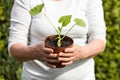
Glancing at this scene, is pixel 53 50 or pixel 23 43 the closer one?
pixel 53 50

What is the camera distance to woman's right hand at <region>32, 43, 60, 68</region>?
2418 mm

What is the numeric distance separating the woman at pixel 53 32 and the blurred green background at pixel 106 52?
170 centimetres

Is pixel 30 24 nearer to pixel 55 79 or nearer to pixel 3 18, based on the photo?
pixel 55 79

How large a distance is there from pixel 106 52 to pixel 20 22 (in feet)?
7.62

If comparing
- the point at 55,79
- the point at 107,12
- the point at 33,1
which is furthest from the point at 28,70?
the point at 107,12

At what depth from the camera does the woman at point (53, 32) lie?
2.73m

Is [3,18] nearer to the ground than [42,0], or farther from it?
nearer to the ground

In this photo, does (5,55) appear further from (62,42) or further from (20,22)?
(62,42)

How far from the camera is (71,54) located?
2479 millimetres

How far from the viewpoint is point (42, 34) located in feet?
9.02

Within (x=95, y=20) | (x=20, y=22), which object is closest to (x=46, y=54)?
(x=20, y=22)

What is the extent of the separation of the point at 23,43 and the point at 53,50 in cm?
42

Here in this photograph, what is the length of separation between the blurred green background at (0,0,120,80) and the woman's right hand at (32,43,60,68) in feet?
6.67

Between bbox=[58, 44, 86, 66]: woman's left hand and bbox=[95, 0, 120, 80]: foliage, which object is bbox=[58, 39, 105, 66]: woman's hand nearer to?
bbox=[58, 44, 86, 66]: woman's left hand
